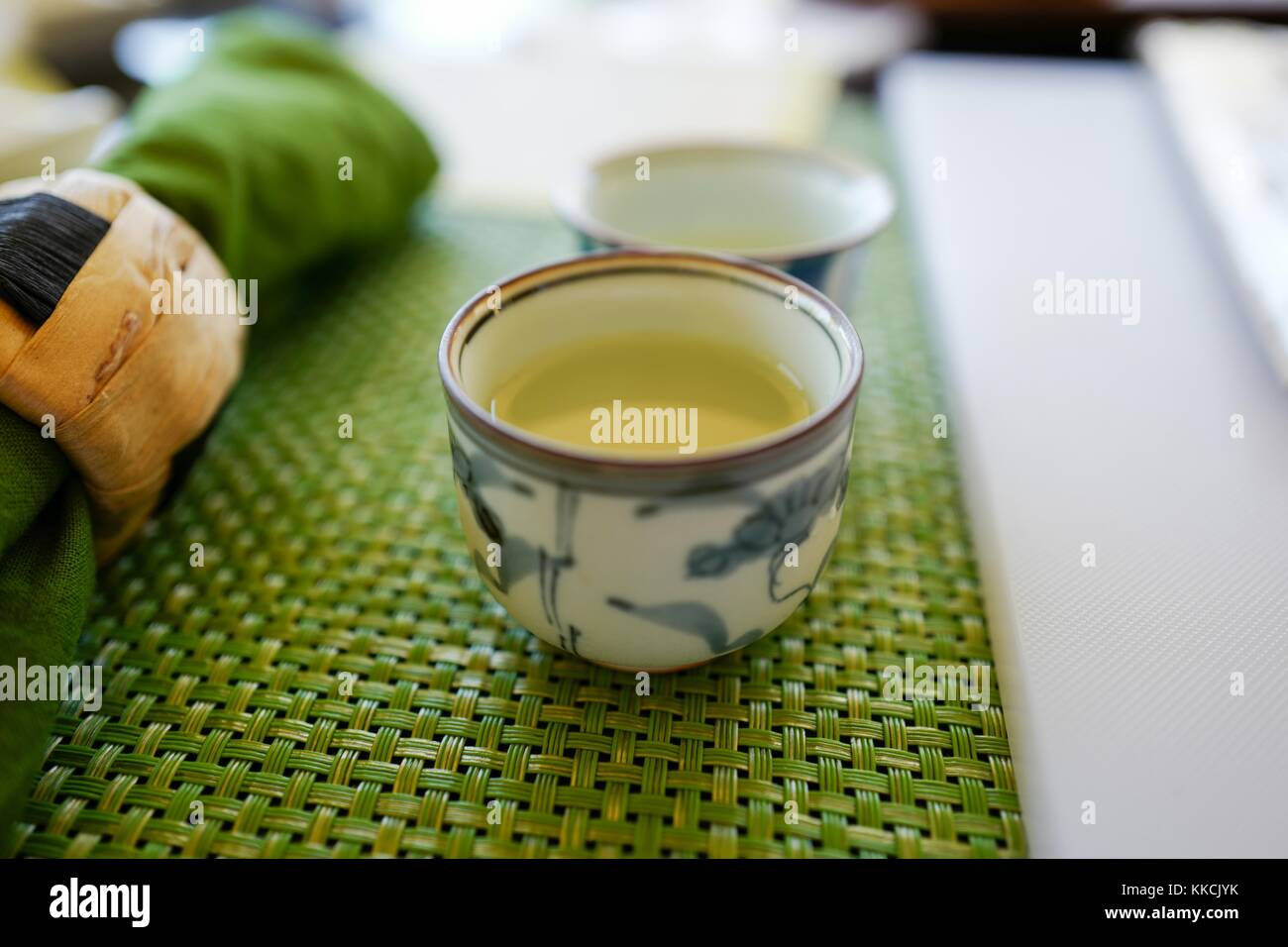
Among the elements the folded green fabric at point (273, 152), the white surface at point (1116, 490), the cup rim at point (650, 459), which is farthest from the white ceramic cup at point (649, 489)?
the folded green fabric at point (273, 152)

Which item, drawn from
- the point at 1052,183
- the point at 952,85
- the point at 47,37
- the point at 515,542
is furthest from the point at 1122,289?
the point at 47,37

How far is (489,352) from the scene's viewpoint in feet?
1.42

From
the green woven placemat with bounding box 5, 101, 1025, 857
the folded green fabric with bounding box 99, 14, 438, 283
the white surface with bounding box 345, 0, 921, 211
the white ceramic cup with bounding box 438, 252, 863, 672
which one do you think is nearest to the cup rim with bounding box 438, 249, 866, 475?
the white ceramic cup with bounding box 438, 252, 863, 672

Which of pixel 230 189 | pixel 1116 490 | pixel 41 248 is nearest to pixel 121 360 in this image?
pixel 41 248

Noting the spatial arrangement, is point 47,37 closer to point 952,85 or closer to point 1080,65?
point 952,85

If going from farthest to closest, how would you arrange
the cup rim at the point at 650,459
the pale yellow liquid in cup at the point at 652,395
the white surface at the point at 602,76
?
the white surface at the point at 602,76 → the pale yellow liquid in cup at the point at 652,395 → the cup rim at the point at 650,459

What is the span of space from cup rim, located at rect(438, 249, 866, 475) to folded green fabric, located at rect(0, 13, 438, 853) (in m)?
0.20

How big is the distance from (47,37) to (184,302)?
674 mm

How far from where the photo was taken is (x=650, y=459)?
33 centimetres

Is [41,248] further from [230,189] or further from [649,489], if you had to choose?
[649,489]

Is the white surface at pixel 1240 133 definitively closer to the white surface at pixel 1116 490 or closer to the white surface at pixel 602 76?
the white surface at pixel 1116 490

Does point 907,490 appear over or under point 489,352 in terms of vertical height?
under

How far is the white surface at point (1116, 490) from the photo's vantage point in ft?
1.27

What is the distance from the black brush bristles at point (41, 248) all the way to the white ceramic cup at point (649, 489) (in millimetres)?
180
